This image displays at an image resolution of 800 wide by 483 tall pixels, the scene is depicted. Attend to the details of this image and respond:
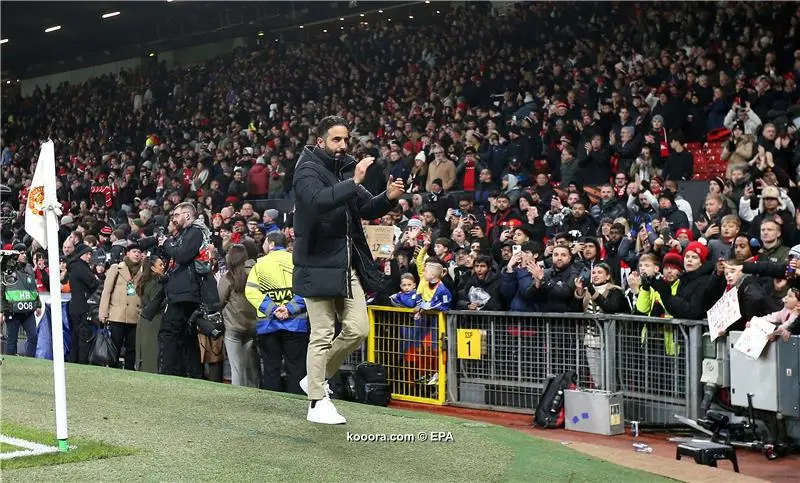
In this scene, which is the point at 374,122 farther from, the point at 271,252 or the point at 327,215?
the point at 327,215

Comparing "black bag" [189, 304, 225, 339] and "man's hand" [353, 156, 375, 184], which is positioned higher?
"man's hand" [353, 156, 375, 184]

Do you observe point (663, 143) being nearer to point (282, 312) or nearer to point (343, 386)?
point (343, 386)

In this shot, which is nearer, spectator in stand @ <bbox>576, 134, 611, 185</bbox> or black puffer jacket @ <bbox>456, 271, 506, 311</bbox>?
black puffer jacket @ <bbox>456, 271, 506, 311</bbox>

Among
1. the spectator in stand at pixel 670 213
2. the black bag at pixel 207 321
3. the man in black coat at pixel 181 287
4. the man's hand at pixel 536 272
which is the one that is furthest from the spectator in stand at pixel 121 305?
the spectator in stand at pixel 670 213

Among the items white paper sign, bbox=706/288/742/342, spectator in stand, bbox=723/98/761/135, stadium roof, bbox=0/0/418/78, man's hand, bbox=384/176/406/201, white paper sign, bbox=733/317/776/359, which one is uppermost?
stadium roof, bbox=0/0/418/78

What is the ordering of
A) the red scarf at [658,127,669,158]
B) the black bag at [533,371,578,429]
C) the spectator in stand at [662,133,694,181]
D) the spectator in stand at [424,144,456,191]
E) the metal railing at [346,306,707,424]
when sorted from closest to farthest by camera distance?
the metal railing at [346,306,707,424] → the black bag at [533,371,578,429] → the spectator in stand at [662,133,694,181] → the red scarf at [658,127,669,158] → the spectator in stand at [424,144,456,191]

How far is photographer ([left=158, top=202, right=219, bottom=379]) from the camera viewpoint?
36.5 ft

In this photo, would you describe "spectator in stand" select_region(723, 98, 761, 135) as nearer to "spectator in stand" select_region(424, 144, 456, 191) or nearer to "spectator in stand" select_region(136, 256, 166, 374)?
"spectator in stand" select_region(424, 144, 456, 191)

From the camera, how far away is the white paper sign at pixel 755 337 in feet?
28.1

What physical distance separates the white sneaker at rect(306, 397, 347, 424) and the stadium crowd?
3.12 metres

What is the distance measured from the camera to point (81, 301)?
1488cm

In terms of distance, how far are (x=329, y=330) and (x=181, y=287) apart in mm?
4672

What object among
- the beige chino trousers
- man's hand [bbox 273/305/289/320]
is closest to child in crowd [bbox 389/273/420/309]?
man's hand [bbox 273/305/289/320]

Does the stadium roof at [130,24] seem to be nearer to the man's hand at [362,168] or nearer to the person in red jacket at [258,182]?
the person in red jacket at [258,182]
